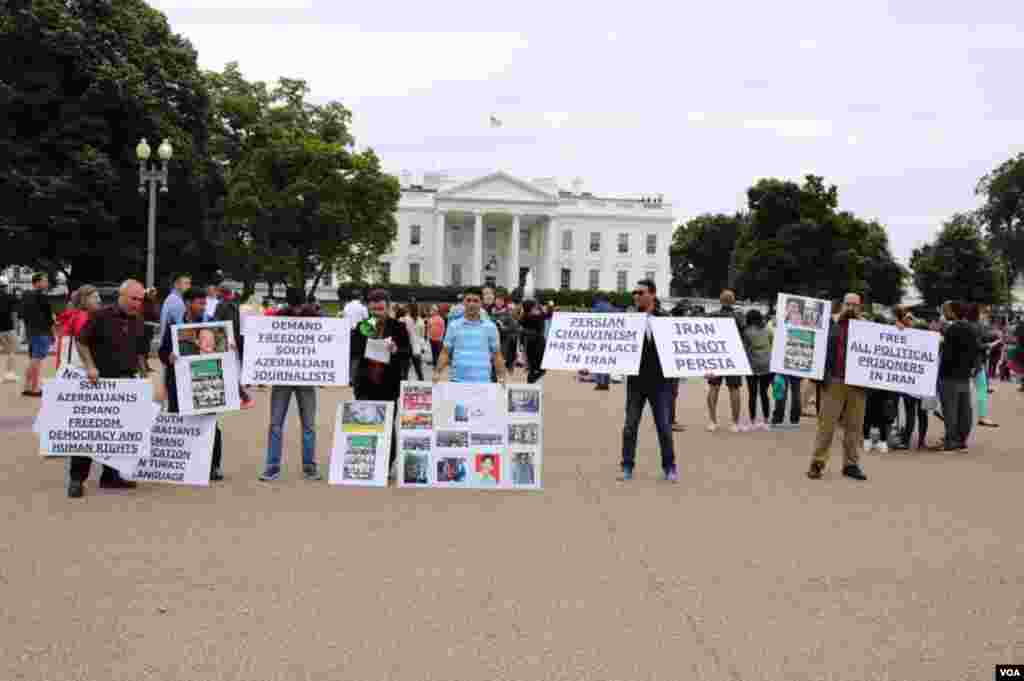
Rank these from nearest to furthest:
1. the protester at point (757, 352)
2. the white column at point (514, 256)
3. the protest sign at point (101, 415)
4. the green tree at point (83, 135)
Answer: the protest sign at point (101, 415) < the protester at point (757, 352) < the green tree at point (83, 135) < the white column at point (514, 256)

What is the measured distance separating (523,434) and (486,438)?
1.14 ft

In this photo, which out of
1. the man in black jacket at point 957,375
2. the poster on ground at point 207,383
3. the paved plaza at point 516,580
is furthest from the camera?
the man in black jacket at point 957,375

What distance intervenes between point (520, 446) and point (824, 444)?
323 cm

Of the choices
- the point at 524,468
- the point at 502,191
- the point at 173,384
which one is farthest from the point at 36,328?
the point at 502,191

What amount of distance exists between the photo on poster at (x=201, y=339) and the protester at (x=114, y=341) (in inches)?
14.4

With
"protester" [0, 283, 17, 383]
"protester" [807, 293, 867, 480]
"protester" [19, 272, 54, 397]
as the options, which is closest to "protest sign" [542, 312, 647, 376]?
"protester" [807, 293, 867, 480]

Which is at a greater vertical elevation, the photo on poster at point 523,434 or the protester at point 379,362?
the protester at point 379,362

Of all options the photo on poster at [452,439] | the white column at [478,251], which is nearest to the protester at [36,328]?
the photo on poster at [452,439]

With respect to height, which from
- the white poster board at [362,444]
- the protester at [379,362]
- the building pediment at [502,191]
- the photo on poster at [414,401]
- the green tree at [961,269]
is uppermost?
the building pediment at [502,191]

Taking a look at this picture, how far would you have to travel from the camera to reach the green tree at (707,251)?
112 metres

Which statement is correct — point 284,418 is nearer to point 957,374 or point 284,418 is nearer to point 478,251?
point 957,374

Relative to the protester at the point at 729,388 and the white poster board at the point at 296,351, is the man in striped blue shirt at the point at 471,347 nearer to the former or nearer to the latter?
the white poster board at the point at 296,351

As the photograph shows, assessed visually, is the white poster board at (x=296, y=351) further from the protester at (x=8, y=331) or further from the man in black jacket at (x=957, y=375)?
the protester at (x=8, y=331)

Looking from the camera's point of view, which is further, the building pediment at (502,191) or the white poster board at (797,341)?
the building pediment at (502,191)
